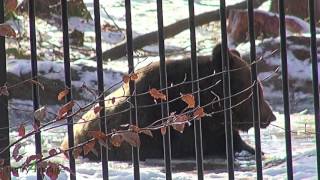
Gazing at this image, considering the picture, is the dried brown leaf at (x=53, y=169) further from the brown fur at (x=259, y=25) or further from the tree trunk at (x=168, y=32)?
the brown fur at (x=259, y=25)

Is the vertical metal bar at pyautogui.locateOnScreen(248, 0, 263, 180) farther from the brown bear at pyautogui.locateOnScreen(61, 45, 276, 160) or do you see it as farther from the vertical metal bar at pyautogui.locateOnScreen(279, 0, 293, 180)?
the brown bear at pyautogui.locateOnScreen(61, 45, 276, 160)

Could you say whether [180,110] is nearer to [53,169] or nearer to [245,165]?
[245,165]

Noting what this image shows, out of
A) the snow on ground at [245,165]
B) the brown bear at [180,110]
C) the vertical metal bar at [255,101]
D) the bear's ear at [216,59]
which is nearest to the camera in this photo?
the vertical metal bar at [255,101]

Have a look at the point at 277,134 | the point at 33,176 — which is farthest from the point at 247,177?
the point at 277,134

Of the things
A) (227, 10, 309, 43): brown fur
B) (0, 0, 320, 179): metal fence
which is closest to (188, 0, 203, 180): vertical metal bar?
(0, 0, 320, 179): metal fence

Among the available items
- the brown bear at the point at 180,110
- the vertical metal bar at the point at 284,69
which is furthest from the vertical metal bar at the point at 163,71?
the brown bear at the point at 180,110

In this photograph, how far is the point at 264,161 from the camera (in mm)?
6645

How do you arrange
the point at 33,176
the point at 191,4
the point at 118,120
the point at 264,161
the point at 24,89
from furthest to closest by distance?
the point at 24,89, the point at 118,120, the point at 264,161, the point at 33,176, the point at 191,4

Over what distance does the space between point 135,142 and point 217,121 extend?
4647 mm

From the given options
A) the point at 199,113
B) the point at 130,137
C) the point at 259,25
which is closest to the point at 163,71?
the point at 199,113

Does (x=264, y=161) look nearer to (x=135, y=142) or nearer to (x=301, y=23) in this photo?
(x=135, y=142)

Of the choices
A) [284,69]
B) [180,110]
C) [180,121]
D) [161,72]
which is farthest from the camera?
[180,110]

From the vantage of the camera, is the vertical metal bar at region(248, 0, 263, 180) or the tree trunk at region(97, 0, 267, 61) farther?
the tree trunk at region(97, 0, 267, 61)

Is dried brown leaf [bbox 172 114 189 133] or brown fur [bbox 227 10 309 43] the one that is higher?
brown fur [bbox 227 10 309 43]
